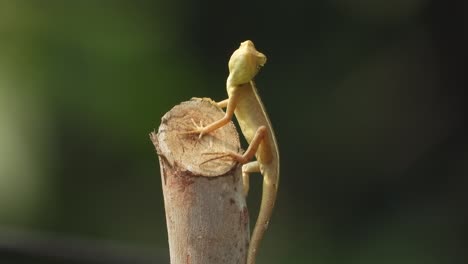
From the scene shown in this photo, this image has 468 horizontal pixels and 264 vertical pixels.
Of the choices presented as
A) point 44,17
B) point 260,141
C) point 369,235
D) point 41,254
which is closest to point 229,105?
point 260,141

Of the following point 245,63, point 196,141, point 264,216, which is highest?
point 245,63

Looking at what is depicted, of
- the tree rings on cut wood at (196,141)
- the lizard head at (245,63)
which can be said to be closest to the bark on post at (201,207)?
the tree rings on cut wood at (196,141)

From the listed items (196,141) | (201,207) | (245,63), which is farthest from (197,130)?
(245,63)

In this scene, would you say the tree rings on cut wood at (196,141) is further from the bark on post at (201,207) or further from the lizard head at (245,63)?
the lizard head at (245,63)

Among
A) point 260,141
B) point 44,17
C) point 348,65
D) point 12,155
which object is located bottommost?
point 260,141

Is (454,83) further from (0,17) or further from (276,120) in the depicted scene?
(0,17)

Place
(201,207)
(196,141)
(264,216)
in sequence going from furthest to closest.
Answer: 1. (264,216)
2. (196,141)
3. (201,207)

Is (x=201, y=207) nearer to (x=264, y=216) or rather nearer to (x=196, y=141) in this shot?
(x=196, y=141)

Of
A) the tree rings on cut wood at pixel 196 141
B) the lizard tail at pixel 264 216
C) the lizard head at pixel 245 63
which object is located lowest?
the lizard tail at pixel 264 216
